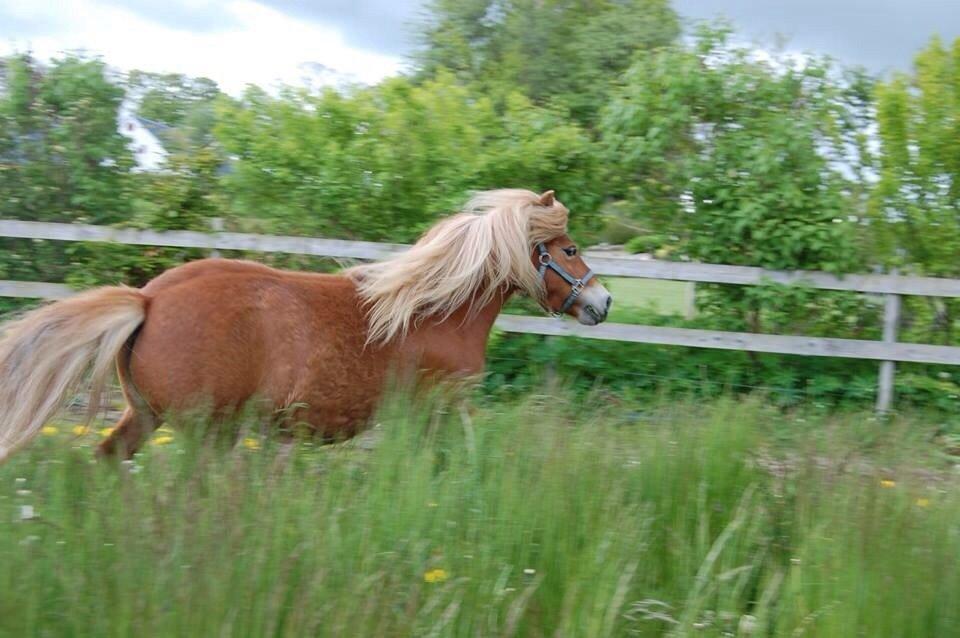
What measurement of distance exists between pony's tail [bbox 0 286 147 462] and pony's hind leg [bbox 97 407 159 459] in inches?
9.6

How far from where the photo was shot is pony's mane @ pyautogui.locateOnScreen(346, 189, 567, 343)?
485 centimetres

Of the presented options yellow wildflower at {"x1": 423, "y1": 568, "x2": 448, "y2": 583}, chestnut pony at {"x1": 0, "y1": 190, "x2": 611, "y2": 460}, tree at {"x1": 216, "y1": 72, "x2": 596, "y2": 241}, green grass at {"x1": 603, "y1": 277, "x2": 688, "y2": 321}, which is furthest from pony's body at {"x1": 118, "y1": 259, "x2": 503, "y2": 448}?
green grass at {"x1": 603, "y1": 277, "x2": 688, "y2": 321}

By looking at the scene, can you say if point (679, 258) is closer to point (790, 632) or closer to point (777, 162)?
point (777, 162)

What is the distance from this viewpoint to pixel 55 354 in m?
4.04

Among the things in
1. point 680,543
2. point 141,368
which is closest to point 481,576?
point 680,543

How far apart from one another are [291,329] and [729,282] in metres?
4.72

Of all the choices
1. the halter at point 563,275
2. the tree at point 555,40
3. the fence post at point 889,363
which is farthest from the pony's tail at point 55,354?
the tree at point 555,40

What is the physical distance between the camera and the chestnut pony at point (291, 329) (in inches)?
160

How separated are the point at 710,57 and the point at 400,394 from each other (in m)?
5.56

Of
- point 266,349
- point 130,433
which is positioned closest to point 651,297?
point 266,349

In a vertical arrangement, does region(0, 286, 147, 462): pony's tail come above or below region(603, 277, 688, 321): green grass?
above

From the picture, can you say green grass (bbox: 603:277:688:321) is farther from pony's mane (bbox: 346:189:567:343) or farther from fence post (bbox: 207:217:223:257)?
fence post (bbox: 207:217:223:257)

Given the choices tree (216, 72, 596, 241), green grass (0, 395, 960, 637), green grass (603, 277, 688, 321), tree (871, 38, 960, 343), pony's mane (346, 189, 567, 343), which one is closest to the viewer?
green grass (0, 395, 960, 637)

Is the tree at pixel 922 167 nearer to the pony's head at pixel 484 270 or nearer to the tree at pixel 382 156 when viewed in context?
the tree at pixel 382 156
